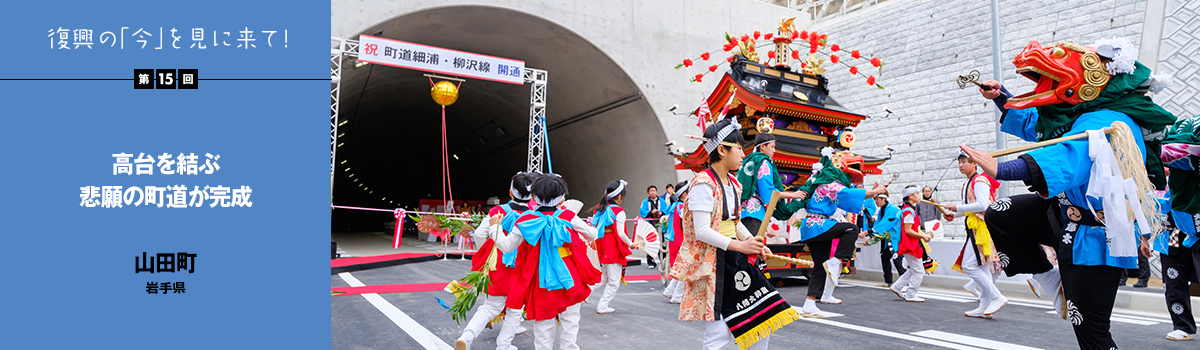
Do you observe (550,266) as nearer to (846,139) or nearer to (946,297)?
(946,297)

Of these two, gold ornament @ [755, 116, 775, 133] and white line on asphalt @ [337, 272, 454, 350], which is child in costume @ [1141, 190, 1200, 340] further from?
gold ornament @ [755, 116, 775, 133]

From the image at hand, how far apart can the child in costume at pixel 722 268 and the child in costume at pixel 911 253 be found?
496cm

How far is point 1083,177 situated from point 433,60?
11.9 m

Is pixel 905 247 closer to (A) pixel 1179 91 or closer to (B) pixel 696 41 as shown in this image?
(A) pixel 1179 91

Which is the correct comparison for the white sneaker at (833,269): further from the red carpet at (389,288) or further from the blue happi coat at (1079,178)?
the red carpet at (389,288)

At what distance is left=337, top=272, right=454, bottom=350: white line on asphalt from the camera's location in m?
4.88

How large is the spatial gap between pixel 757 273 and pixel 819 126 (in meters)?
10.2

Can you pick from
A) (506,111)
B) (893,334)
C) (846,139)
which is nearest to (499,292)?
(893,334)

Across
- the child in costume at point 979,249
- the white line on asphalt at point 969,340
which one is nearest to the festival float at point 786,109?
the child in costume at point 979,249

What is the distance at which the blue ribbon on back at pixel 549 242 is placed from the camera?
13.4 ft

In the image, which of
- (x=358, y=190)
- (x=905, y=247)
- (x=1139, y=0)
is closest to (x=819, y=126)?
(x=905, y=247)

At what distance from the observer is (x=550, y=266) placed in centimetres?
418

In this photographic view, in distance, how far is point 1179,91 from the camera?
11.0m

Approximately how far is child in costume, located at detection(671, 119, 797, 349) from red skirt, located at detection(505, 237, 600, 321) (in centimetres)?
99
